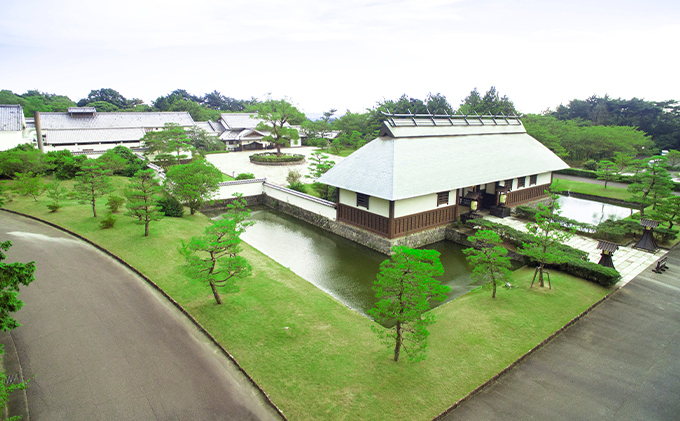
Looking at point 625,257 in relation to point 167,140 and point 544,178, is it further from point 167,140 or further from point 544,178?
point 167,140

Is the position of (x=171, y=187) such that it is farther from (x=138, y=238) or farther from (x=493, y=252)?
(x=493, y=252)

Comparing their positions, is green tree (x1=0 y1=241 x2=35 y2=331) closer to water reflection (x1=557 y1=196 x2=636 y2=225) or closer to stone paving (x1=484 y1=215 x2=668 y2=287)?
stone paving (x1=484 y1=215 x2=668 y2=287)

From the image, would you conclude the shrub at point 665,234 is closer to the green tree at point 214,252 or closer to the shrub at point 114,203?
the green tree at point 214,252

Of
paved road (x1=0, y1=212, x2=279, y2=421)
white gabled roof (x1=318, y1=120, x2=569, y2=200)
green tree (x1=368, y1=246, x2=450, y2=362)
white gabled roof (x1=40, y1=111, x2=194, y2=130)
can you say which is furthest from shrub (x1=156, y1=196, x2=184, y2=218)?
white gabled roof (x1=40, y1=111, x2=194, y2=130)

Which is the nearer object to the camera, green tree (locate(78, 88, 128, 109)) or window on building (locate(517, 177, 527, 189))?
window on building (locate(517, 177, 527, 189))

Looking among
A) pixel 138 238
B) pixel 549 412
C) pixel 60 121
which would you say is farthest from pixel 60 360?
pixel 60 121

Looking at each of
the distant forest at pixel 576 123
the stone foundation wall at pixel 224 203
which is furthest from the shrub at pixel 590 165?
the stone foundation wall at pixel 224 203
